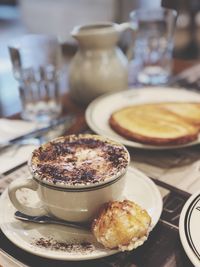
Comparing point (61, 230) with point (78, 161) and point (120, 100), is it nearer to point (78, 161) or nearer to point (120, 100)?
point (78, 161)

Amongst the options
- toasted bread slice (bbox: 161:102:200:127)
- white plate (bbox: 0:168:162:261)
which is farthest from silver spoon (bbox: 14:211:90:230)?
toasted bread slice (bbox: 161:102:200:127)

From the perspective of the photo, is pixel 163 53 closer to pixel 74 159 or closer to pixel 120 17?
pixel 74 159

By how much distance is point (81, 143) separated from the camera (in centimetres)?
58

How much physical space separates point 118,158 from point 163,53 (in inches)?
27.8

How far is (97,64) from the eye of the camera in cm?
92

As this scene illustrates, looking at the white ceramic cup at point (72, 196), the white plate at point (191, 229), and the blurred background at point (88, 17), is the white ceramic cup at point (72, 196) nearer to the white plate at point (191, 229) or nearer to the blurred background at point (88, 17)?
the white plate at point (191, 229)

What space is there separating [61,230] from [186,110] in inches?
18.1

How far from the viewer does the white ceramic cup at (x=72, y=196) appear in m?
0.47

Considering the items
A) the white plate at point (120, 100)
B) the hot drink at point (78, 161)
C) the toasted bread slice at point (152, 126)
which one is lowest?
the white plate at point (120, 100)

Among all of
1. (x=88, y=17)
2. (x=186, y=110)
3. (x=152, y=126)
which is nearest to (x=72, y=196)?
(x=152, y=126)

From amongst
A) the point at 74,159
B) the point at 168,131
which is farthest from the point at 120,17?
the point at 74,159

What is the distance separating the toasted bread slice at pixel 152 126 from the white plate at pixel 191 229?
0.20 m

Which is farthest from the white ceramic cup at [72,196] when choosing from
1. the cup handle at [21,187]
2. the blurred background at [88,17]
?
the blurred background at [88,17]

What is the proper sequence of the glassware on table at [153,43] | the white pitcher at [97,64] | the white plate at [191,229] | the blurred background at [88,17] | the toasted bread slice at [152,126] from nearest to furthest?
the white plate at [191,229] → the toasted bread slice at [152,126] → the white pitcher at [97,64] → the glassware on table at [153,43] → the blurred background at [88,17]
